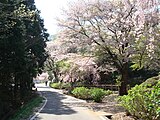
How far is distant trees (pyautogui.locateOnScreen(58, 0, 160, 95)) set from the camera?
22438mm

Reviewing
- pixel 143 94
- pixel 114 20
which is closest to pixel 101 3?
pixel 114 20

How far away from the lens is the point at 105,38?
2483 centimetres

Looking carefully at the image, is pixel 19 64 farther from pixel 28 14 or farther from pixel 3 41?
pixel 28 14

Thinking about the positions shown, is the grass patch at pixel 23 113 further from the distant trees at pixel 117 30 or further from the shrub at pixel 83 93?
the shrub at pixel 83 93

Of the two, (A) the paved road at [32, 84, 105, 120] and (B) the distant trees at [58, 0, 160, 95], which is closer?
(A) the paved road at [32, 84, 105, 120]

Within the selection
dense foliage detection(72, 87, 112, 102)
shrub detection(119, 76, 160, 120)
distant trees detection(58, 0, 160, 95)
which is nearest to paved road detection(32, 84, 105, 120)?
dense foliage detection(72, 87, 112, 102)

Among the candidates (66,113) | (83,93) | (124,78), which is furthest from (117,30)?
(83,93)

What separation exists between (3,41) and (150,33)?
34.6 feet

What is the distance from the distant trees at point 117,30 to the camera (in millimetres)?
22438

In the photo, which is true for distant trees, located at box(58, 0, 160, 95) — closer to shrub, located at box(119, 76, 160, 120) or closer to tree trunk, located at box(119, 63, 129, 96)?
tree trunk, located at box(119, 63, 129, 96)

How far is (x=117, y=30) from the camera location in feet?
79.0

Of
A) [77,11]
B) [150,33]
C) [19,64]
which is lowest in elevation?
[19,64]

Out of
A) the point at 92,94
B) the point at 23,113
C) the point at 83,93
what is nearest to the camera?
Result: the point at 23,113

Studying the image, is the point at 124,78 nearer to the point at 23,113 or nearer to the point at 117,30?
the point at 117,30
